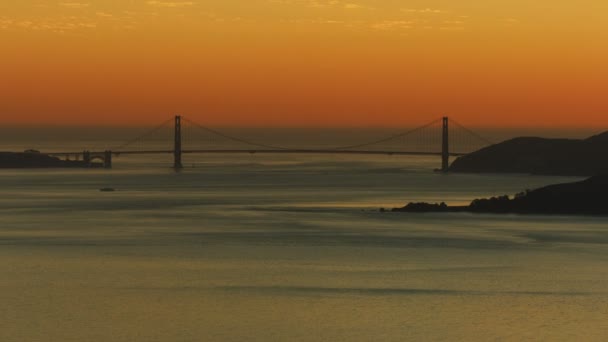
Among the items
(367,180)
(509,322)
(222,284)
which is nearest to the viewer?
(509,322)

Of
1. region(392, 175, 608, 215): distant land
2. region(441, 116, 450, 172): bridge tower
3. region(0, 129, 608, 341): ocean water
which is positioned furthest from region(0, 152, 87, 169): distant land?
region(392, 175, 608, 215): distant land

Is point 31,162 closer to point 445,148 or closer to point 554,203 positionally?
point 445,148

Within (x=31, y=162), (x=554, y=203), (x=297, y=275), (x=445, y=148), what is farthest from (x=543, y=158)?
(x=297, y=275)

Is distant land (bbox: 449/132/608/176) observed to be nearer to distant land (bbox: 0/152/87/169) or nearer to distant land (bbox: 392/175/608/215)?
distant land (bbox: 0/152/87/169)

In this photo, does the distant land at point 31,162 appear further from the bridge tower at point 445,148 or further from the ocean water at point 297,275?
the ocean water at point 297,275

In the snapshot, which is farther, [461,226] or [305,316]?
[461,226]

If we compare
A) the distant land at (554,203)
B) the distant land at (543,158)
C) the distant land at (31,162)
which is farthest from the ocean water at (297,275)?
the distant land at (31,162)

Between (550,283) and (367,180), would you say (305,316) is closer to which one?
(550,283)

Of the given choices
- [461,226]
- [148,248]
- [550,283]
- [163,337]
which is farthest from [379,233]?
[163,337]
